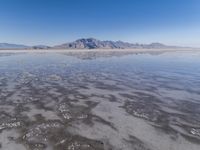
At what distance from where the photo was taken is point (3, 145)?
22.6ft

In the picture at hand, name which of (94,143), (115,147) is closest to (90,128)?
(94,143)

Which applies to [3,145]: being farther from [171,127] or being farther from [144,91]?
[144,91]

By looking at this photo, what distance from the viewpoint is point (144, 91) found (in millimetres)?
14383

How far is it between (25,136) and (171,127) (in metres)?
5.85

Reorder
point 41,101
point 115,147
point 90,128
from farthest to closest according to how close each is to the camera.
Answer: point 41,101 → point 90,128 → point 115,147

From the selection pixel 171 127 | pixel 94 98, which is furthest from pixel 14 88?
pixel 171 127

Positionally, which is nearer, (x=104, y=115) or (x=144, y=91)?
(x=104, y=115)

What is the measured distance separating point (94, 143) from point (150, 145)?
1941 mm

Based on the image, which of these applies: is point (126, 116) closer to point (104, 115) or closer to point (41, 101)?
point (104, 115)

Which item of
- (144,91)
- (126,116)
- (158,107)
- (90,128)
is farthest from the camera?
(144,91)

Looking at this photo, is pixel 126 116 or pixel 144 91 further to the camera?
pixel 144 91

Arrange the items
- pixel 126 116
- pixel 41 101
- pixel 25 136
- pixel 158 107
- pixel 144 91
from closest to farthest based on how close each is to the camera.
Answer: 1. pixel 25 136
2. pixel 126 116
3. pixel 158 107
4. pixel 41 101
5. pixel 144 91

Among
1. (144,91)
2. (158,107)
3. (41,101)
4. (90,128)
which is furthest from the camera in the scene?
(144,91)

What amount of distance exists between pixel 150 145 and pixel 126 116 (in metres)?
2.81
